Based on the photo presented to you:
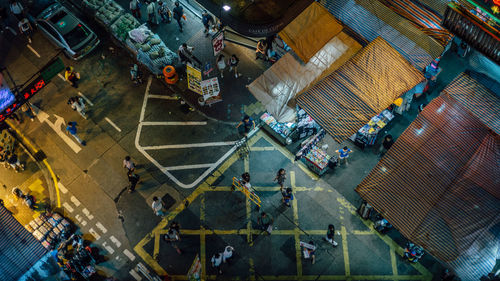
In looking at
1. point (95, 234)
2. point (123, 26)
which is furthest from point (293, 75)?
point (95, 234)

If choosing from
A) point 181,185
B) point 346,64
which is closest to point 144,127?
point 181,185

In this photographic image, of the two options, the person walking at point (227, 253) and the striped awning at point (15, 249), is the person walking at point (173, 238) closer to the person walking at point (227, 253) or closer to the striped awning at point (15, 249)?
the person walking at point (227, 253)

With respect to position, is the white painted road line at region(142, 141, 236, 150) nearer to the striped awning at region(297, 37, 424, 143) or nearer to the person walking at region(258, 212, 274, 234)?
the person walking at region(258, 212, 274, 234)

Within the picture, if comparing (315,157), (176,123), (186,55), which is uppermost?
(186,55)

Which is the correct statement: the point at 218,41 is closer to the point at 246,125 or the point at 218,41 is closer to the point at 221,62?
the point at 221,62

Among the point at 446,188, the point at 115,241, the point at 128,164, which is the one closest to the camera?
the point at 446,188

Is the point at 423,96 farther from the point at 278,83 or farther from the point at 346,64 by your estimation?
the point at 278,83

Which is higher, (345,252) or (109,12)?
(109,12)
